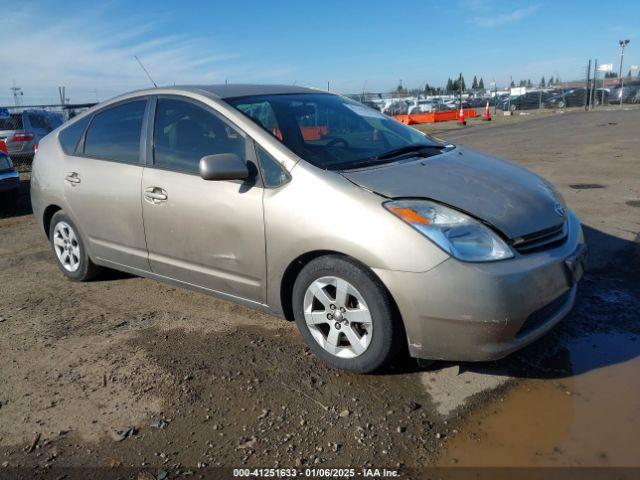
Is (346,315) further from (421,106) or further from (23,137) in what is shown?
(421,106)

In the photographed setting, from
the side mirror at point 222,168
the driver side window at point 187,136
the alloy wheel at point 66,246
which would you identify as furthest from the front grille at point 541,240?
the alloy wheel at point 66,246

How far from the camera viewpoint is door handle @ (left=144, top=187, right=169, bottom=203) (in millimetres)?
3857

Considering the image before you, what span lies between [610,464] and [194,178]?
9.34ft

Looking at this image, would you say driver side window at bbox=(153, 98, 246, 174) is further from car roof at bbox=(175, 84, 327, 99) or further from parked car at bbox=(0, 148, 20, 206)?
parked car at bbox=(0, 148, 20, 206)

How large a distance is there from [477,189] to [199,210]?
177 centimetres

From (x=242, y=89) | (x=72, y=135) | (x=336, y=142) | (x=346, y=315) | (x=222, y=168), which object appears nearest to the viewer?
(x=346, y=315)

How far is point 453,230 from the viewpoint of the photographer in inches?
112

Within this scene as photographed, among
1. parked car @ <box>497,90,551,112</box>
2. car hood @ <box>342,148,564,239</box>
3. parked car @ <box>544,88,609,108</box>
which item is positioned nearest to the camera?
car hood @ <box>342,148,564,239</box>

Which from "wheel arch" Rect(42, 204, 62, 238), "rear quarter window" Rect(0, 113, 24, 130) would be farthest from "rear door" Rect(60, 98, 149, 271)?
"rear quarter window" Rect(0, 113, 24, 130)

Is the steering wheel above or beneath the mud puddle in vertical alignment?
above

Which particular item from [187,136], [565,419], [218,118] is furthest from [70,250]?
[565,419]

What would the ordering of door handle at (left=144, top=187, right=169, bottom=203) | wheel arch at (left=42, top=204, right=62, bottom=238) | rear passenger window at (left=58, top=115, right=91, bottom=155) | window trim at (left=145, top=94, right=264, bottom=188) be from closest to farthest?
window trim at (left=145, top=94, right=264, bottom=188) < door handle at (left=144, top=187, right=169, bottom=203) < rear passenger window at (left=58, top=115, right=91, bottom=155) < wheel arch at (left=42, top=204, right=62, bottom=238)

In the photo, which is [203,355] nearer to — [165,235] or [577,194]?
[165,235]

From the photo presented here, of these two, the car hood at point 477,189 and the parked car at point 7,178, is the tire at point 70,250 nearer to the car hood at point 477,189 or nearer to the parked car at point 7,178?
the car hood at point 477,189
